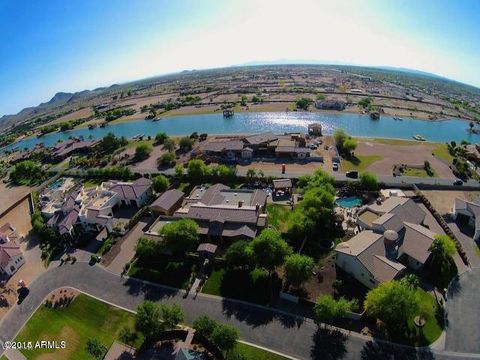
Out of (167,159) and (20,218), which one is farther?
(167,159)

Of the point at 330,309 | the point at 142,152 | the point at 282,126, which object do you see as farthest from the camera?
the point at 282,126

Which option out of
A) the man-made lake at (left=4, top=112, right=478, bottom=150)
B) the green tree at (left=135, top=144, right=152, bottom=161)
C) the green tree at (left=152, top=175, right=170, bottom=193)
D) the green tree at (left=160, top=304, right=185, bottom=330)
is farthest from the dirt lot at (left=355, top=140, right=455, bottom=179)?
the green tree at (left=135, top=144, right=152, bottom=161)

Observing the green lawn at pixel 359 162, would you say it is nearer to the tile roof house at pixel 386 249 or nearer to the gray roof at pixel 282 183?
the gray roof at pixel 282 183

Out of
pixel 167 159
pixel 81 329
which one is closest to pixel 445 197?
pixel 81 329

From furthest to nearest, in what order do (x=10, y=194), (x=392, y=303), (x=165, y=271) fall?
(x=10, y=194)
(x=165, y=271)
(x=392, y=303)

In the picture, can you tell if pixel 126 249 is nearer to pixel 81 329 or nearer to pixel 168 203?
pixel 168 203
